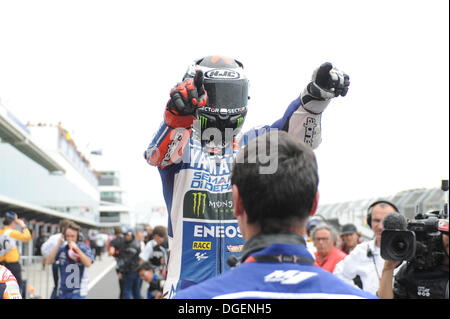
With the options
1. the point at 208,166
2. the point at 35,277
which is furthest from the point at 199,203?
the point at 35,277

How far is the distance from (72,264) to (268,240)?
26.5ft

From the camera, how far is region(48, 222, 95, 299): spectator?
8.99m

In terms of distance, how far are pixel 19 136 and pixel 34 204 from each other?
3.24m

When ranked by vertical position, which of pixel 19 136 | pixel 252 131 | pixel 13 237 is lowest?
pixel 13 237

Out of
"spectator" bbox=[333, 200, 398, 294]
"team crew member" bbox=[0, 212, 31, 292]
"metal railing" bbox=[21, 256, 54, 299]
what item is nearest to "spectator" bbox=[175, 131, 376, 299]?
"spectator" bbox=[333, 200, 398, 294]

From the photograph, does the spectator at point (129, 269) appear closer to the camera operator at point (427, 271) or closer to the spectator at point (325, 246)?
the spectator at point (325, 246)

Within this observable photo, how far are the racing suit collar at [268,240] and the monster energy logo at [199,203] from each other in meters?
1.58

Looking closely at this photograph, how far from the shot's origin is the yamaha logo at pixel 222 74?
3.21 m

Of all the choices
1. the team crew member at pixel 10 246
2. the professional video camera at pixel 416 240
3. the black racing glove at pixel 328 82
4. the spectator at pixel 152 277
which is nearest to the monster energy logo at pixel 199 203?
the black racing glove at pixel 328 82
